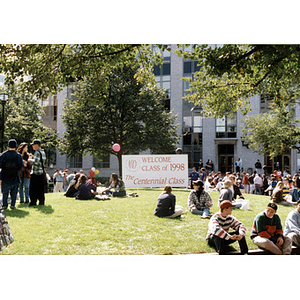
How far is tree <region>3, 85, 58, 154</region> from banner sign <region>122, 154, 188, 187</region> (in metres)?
1.55

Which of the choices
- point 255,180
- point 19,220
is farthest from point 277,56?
point 19,220

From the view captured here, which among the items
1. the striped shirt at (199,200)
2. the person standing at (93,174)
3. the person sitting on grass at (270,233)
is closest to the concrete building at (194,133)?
the person standing at (93,174)

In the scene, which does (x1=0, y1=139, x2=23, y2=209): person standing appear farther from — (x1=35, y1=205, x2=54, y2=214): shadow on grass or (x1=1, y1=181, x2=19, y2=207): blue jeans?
(x1=35, y1=205, x2=54, y2=214): shadow on grass

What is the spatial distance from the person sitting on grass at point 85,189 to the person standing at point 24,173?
0.98m

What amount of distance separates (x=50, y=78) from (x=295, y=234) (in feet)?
17.1

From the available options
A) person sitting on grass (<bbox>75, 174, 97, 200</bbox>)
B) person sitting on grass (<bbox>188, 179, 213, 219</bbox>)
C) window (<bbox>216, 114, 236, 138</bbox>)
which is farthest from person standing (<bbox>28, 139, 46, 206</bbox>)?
window (<bbox>216, 114, 236, 138</bbox>)

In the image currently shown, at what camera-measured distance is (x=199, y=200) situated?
225 inches

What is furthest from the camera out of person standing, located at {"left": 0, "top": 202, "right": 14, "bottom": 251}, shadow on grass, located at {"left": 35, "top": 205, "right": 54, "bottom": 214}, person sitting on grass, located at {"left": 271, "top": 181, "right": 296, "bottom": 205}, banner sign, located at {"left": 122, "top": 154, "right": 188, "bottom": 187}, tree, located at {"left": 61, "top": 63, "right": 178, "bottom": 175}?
tree, located at {"left": 61, "top": 63, "right": 178, "bottom": 175}

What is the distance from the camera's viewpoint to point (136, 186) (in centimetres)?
545

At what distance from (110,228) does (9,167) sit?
7.16 feet

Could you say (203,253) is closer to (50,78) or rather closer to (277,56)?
(277,56)

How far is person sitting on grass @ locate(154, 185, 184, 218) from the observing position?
522 centimetres

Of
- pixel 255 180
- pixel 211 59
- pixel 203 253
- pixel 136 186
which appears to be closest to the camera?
pixel 203 253

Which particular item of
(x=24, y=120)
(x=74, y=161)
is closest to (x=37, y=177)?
(x=74, y=161)
